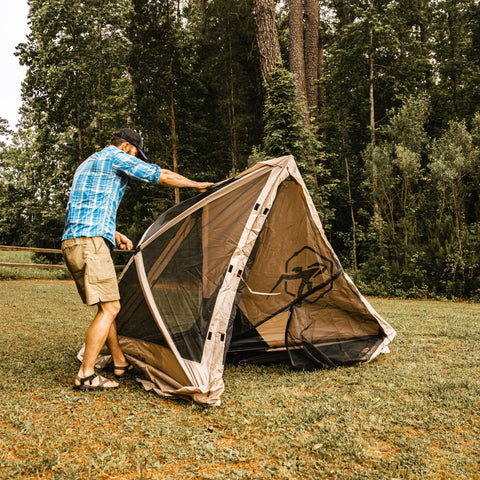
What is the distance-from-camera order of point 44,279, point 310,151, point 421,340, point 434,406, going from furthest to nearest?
point 44,279
point 310,151
point 421,340
point 434,406

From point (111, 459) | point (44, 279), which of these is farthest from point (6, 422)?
point (44, 279)

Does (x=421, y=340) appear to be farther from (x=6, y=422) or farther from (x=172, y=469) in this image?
(x=6, y=422)

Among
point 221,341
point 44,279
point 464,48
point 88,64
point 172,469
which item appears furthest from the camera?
point 88,64

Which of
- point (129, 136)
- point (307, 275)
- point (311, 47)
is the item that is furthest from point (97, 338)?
point (311, 47)

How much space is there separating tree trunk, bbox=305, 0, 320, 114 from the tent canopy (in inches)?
474

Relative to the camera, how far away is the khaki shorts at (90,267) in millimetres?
2953

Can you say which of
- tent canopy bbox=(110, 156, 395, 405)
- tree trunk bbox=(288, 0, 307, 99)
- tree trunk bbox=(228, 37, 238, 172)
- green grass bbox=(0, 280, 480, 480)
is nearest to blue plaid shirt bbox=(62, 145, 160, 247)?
tent canopy bbox=(110, 156, 395, 405)

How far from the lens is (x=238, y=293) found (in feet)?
10.4

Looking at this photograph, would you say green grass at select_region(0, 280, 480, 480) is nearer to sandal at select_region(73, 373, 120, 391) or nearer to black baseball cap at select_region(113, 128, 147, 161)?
sandal at select_region(73, 373, 120, 391)

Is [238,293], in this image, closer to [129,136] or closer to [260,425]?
[260,425]

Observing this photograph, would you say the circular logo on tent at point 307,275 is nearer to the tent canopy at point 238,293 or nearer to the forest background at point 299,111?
the tent canopy at point 238,293

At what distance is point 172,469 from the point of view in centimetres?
201

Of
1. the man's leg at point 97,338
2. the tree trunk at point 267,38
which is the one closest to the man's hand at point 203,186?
the man's leg at point 97,338

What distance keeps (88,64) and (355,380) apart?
20488mm
